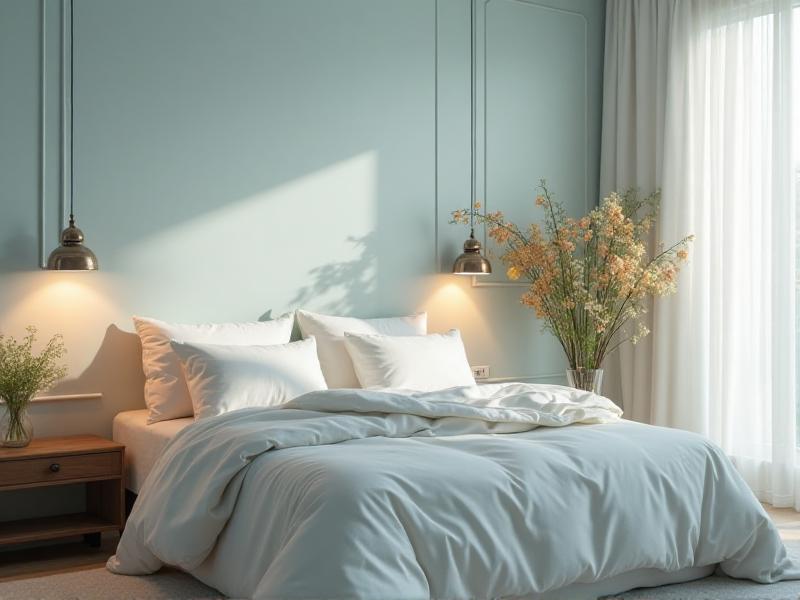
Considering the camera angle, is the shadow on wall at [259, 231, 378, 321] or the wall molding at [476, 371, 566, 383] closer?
the shadow on wall at [259, 231, 378, 321]

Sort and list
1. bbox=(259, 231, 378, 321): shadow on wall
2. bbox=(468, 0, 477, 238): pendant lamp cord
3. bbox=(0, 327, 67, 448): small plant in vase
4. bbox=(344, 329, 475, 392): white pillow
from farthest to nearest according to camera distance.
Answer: bbox=(468, 0, 477, 238): pendant lamp cord
bbox=(259, 231, 378, 321): shadow on wall
bbox=(344, 329, 475, 392): white pillow
bbox=(0, 327, 67, 448): small plant in vase

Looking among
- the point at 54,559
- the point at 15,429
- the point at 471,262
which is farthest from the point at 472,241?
the point at 54,559

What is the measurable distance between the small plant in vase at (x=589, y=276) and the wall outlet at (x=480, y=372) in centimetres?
43

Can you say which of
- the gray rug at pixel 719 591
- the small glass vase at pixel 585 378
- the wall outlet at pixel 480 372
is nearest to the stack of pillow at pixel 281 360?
the wall outlet at pixel 480 372

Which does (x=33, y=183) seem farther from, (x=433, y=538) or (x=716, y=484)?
(x=716, y=484)

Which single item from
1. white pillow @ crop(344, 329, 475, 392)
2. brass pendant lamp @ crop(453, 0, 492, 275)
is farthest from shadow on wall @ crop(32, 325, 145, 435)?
brass pendant lamp @ crop(453, 0, 492, 275)

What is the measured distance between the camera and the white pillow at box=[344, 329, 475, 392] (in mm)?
4551

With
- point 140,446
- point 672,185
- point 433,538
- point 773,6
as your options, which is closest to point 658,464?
point 433,538

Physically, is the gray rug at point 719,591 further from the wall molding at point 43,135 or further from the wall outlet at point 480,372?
the wall molding at point 43,135

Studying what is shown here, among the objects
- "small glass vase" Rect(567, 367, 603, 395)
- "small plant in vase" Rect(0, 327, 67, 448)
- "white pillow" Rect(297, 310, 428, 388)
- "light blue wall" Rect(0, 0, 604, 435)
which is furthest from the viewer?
"small glass vase" Rect(567, 367, 603, 395)

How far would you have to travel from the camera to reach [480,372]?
17.9ft

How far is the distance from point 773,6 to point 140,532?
4.09 m

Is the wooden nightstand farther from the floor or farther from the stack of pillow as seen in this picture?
the stack of pillow

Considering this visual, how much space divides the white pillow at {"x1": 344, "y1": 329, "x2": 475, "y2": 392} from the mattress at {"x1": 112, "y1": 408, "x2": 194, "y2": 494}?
90 cm
